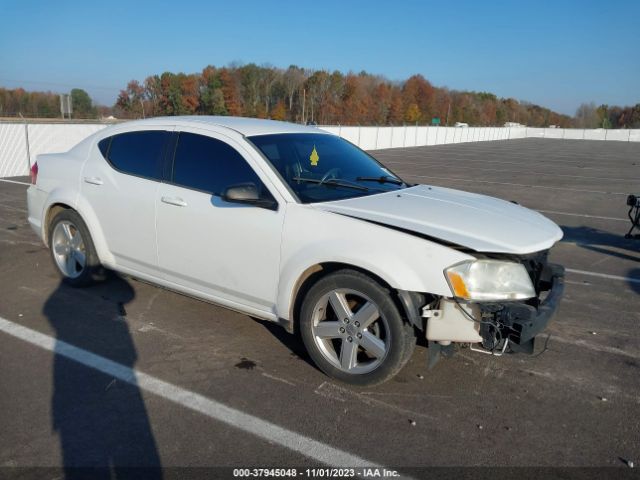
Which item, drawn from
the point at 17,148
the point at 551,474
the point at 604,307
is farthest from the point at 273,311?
the point at 17,148

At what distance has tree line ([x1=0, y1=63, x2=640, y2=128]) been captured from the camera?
7638cm

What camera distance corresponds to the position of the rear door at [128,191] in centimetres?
444

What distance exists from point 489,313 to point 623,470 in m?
1.04

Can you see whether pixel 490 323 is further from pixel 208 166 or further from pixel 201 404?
pixel 208 166

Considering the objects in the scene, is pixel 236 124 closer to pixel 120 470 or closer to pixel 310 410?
pixel 310 410

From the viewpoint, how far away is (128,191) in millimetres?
4543

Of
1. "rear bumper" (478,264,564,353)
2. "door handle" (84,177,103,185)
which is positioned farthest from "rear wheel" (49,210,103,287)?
"rear bumper" (478,264,564,353)

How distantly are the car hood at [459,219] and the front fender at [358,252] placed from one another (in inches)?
3.4

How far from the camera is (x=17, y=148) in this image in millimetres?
14398

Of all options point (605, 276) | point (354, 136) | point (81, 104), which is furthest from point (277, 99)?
point (605, 276)

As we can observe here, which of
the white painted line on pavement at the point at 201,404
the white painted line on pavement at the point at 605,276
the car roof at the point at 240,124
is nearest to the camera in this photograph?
the white painted line on pavement at the point at 201,404

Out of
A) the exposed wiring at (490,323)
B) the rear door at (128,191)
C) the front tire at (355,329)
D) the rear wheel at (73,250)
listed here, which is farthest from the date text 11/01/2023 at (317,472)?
the rear wheel at (73,250)

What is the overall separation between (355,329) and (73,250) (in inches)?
128

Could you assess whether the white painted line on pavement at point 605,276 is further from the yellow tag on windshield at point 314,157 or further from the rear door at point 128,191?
the rear door at point 128,191
